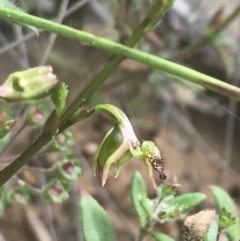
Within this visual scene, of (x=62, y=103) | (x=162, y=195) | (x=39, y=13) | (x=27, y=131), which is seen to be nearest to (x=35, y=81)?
(x=62, y=103)

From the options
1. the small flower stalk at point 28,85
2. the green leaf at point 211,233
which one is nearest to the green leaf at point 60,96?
the small flower stalk at point 28,85

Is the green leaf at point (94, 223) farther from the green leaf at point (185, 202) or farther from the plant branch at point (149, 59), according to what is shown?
the plant branch at point (149, 59)

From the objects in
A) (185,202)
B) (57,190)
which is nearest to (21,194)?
(57,190)

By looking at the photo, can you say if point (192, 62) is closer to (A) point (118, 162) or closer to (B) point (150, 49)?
(B) point (150, 49)

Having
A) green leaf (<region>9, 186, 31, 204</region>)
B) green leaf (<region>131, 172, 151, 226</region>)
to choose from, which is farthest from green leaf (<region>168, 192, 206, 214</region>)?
green leaf (<region>9, 186, 31, 204</region>)

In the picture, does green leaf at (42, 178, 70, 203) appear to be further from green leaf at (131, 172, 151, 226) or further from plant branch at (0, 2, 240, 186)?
plant branch at (0, 2, 240, 186)
